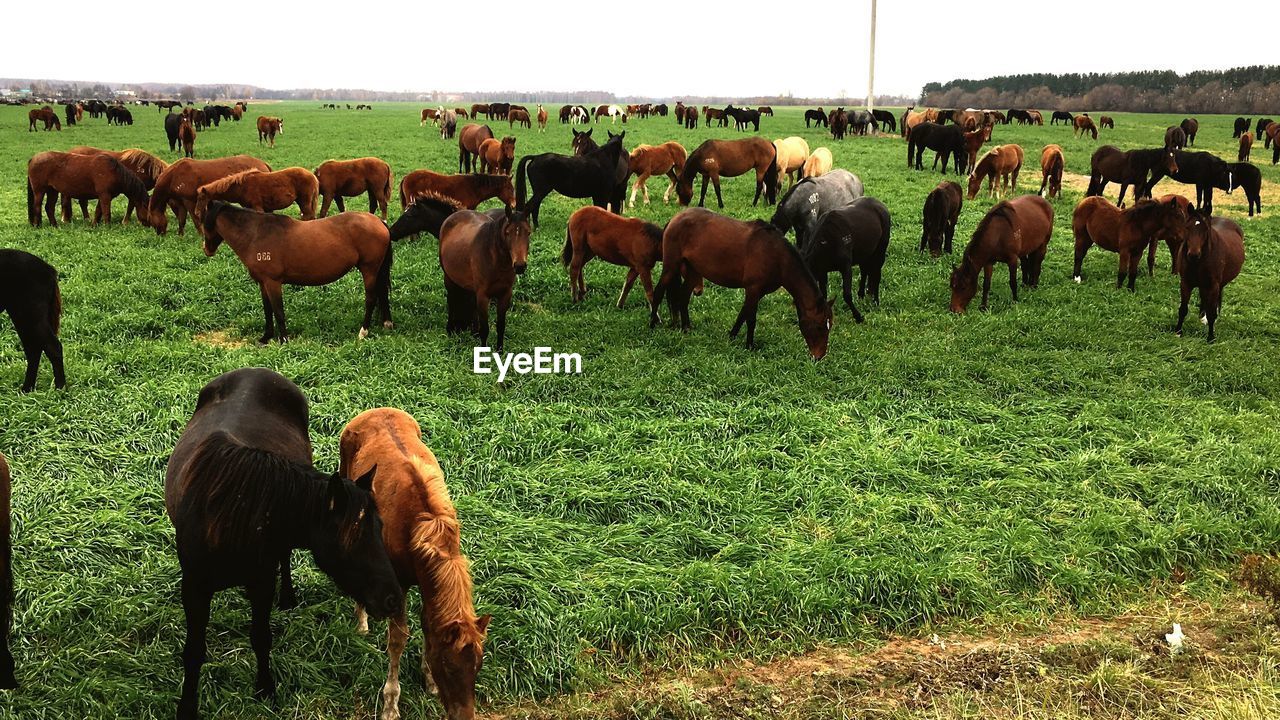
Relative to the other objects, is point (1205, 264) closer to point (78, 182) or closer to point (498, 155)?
point (498, 155)

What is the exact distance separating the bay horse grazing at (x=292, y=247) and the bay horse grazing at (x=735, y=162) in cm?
984

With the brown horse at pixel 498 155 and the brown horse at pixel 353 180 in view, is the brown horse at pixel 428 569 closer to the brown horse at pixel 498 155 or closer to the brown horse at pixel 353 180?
the brown horse at pixel 353 180

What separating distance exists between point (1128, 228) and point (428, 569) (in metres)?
11.4

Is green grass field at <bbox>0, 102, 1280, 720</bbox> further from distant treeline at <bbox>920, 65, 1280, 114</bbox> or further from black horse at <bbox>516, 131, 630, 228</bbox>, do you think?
distant treeline at <bbox>920, 65, 1280, 114</bbox>

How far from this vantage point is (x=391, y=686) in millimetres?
3539

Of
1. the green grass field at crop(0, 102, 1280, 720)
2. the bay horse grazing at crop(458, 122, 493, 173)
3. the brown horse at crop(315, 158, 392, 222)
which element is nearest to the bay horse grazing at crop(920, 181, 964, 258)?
the green grass field at crop(0, 102, 1280, 720)

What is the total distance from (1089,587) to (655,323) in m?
5.49

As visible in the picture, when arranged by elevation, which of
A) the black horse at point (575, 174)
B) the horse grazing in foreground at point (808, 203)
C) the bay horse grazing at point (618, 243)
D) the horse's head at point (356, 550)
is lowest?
the horse's head at point (356, 550)

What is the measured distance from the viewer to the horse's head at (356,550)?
10.1ft

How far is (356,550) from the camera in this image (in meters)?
3.08

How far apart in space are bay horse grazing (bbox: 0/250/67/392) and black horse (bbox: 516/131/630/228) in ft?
28.0

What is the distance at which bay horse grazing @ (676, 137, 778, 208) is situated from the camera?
56.3ft

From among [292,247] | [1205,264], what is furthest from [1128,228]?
[292,247]

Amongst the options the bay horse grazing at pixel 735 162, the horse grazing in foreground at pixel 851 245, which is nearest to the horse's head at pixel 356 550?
the horse grazing in foreground at pixel 851 245
